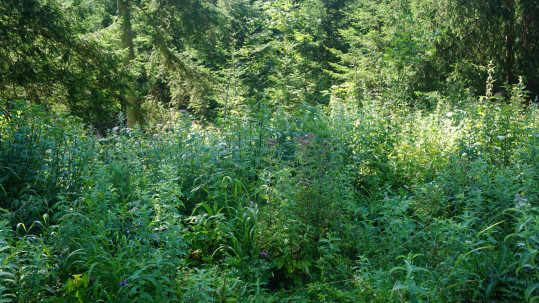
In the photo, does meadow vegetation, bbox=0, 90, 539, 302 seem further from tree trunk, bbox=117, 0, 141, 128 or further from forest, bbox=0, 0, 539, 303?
tree trunk, bbox=117, 0, 141, 128

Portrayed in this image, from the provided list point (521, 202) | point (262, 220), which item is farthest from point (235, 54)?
point (521, 202)

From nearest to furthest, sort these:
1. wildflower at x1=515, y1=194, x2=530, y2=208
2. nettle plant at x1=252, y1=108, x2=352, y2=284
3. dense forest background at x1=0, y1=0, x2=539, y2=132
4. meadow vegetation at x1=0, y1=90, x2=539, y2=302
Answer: wildflower at x1=515, y1=194, x2=530, y2=208 → meadow vegetation at x1=0, y1=90, x2=539, y2=302 → nettle plant at x1=252, y1=108, x2=352, y2=284 → dense forest background at x1=0, y1=0, x2=539, y2=132

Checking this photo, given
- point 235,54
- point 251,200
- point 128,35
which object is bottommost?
point 251,200

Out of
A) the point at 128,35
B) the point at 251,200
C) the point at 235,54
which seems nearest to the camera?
the point at 251,200

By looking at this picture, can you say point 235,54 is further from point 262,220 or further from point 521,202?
point 521,202

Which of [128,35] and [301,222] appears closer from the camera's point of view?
[301,222]

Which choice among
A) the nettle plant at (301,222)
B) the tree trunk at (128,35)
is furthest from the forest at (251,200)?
the tree trunk at (128,35)

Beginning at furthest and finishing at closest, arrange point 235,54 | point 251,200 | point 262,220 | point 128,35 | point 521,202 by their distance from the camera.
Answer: point 235,54
point 128,35
point 251,200
point 262,220
point 521,202

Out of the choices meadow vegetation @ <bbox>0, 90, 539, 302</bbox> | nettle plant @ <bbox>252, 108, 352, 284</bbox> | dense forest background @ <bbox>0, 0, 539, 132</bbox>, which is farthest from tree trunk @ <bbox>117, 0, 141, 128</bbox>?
nettle plant @ <bbox>252, 108, 352, 284</bbox>

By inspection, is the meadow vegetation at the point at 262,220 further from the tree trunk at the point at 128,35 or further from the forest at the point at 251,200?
the tree trunk at the point at 128,35

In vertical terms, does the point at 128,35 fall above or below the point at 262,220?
above

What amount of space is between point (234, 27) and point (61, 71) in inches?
454

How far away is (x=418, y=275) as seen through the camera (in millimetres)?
2545

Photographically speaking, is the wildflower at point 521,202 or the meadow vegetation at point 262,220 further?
the meadow vegetation at point 262,220
